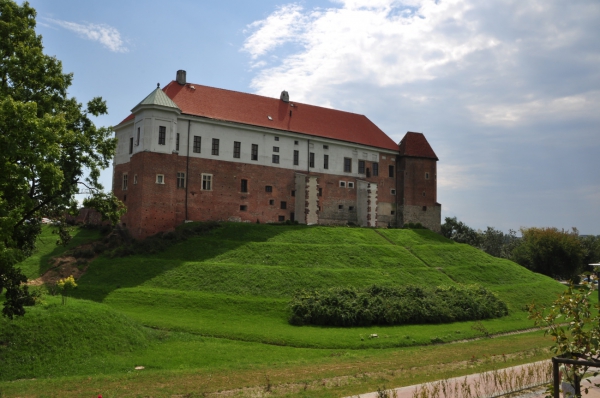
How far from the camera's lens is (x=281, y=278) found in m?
33.6

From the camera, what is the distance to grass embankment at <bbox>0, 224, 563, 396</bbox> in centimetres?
1612

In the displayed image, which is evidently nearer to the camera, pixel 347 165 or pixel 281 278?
pixel 281 278

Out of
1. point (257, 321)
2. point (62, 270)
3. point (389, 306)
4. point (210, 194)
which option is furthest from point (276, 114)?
point (257, 321)

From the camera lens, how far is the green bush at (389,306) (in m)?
27.8

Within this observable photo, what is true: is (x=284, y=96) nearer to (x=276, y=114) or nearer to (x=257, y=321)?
(x=276, y=114)

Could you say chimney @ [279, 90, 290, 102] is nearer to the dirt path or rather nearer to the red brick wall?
the red brick wall

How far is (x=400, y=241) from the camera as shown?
47.2m

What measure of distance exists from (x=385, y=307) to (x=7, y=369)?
62.3 ft

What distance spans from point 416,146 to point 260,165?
71.0 feet

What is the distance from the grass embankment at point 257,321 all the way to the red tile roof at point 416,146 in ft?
44.7

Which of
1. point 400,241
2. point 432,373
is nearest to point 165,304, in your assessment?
point 432,373

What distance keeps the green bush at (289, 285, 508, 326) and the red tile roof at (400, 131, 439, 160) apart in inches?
1110

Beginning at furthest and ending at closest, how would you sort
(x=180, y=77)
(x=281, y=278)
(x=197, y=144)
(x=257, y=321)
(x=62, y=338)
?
(x=180, y=77) → (x=197, y=144) → (x=281, y=278) → (x=257, y=321) → (x=62, y=338)

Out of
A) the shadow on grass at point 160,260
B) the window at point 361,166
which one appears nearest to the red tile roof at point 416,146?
the window at point 361,166
